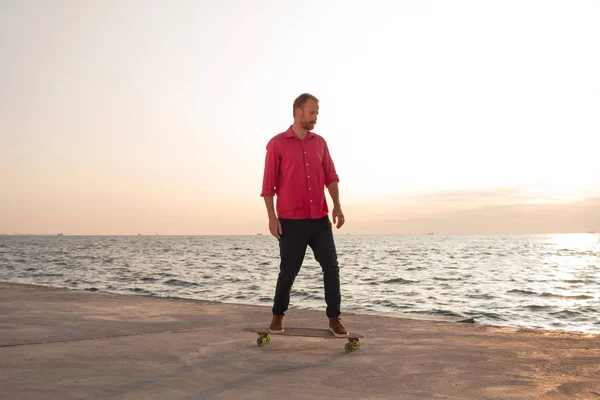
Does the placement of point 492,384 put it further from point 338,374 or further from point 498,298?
point 498,298

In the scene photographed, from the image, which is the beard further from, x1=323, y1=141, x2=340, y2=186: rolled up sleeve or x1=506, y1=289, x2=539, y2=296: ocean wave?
x1=506, y1=289, x2=539, y2=296: ocean wave

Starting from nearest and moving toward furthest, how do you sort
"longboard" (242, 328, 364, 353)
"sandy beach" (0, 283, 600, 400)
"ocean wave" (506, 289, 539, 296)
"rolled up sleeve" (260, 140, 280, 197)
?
1. "sandy beach" (0, 283, 600, 400)
2. "longboard" (242, 328, 364, 353)
3. "rolled up sleeve" (260, 140, 280, 197)
4. "ocean wave" (506, 289, 539, 296)

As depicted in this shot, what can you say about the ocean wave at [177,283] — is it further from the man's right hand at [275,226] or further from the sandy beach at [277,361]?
the man's right hand at [275,226]

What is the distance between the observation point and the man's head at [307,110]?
4.85 metres

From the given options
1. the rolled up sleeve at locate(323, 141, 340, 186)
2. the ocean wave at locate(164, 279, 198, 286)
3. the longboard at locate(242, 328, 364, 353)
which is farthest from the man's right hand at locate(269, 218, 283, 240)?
the ocean wave at locate(164, 279, 198, 286)

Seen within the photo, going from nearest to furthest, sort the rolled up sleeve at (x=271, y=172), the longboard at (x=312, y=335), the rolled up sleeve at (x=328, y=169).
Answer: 1. the longboard at (x=312, y=335)
2. the rolled up sleeve at (x=271, y=172)
3. the rolled up sleeve at (x=328, y=169)

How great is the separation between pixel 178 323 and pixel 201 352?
185cm

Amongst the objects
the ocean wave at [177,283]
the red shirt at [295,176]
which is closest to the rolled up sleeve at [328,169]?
the red shirt at [295,176]

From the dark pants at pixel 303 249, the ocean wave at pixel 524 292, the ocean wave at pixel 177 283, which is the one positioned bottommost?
the ocean wave at pixel 524 292

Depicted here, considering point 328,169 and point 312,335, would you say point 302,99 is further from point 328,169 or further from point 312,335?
point 312,335

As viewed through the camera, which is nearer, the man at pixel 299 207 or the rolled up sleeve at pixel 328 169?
the man at pixel 299 207

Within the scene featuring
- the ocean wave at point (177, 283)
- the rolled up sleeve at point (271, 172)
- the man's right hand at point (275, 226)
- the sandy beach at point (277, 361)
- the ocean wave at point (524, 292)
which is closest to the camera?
the sandy beach at point (277, 361)

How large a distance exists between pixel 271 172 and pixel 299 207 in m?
0.42

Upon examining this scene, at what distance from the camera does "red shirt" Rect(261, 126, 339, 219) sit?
487cm
